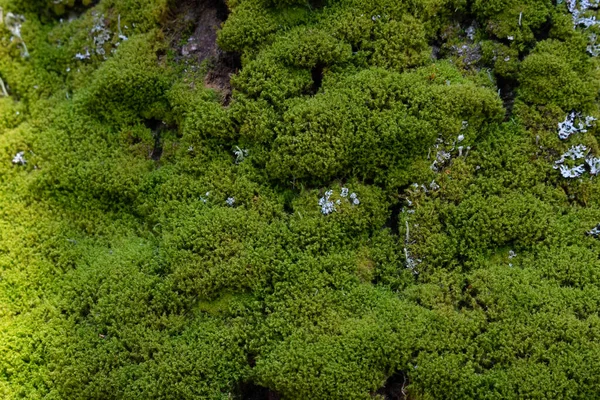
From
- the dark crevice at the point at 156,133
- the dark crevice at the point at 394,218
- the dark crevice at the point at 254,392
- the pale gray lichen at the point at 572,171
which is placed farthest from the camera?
the dark crevice at the point at 156,133

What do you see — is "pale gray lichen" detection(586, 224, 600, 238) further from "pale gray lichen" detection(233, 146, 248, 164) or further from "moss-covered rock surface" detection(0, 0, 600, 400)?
"pale gray lichen" detection(233, 146, 248, 164)

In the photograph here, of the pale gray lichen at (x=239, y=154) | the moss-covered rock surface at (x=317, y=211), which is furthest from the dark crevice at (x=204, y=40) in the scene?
the pale gray lichen at (x=239, y=154)

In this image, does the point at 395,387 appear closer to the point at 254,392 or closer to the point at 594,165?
the point at 254,392

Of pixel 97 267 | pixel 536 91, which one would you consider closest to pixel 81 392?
pixel 97 267

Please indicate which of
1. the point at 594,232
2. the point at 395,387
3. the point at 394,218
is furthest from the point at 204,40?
the point at 594,232

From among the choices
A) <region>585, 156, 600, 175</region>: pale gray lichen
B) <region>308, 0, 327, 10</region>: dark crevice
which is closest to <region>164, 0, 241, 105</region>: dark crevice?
<region>308, 0, 327, 10</region>: dark crevice

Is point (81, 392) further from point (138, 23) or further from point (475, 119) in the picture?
point (475, 119)

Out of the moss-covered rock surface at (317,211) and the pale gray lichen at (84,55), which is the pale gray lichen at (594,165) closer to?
the moss-covered rock surface at (317,211)

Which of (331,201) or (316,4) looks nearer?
(331,201)

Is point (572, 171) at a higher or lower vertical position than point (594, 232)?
higher
